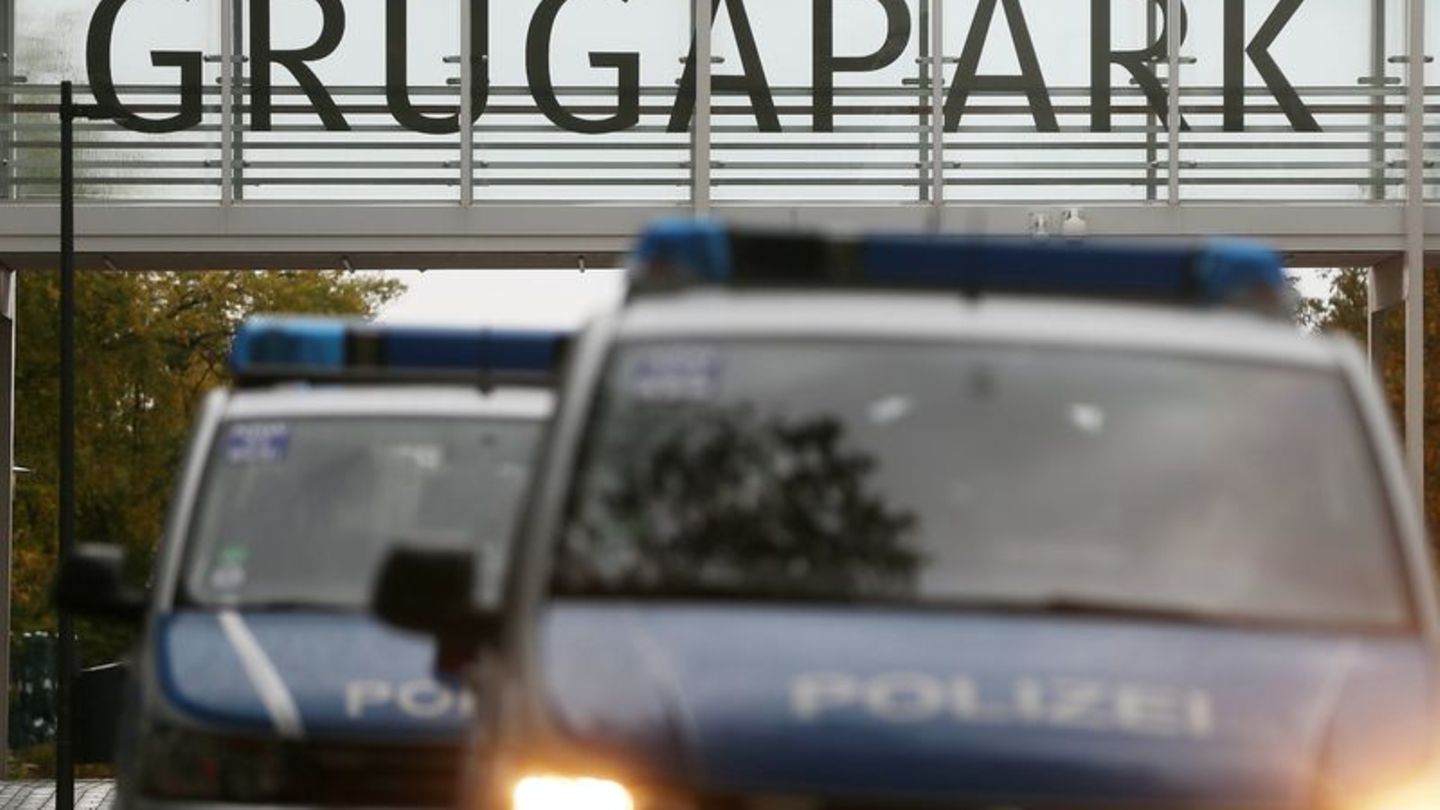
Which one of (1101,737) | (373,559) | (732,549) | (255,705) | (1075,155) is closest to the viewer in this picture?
(1101,737)

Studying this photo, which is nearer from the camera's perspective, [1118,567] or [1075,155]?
[1118,567]

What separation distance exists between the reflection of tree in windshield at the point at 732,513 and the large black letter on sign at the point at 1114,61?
2139cm

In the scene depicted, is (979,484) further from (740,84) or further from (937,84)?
(937,84)

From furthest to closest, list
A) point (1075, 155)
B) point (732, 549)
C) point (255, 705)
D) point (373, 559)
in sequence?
point (1075, 155), point (373, 559), point (255, 705), point (732, 549)

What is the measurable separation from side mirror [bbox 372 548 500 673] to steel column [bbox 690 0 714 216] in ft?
66.5

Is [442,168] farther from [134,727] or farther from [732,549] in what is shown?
[732,549]

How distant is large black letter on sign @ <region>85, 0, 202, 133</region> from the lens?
2788 cm

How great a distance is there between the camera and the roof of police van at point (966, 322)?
22.4 feet

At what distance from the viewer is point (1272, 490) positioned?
6.70 metres

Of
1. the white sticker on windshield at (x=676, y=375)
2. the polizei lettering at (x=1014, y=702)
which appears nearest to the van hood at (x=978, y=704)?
the polizei lettering at (x=1014, y=702)

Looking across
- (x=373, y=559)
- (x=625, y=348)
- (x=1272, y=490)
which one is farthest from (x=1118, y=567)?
(x=373, y=559)

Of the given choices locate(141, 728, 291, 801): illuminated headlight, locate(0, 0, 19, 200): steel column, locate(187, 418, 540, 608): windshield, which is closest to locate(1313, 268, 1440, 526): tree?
locate(0, 0, 19, 200): steel column

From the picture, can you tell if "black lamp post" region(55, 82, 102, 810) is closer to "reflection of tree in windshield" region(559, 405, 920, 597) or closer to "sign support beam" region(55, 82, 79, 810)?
"sign support beam" region(55, 82, 79, 810)

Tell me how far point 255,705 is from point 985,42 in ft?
61.8
